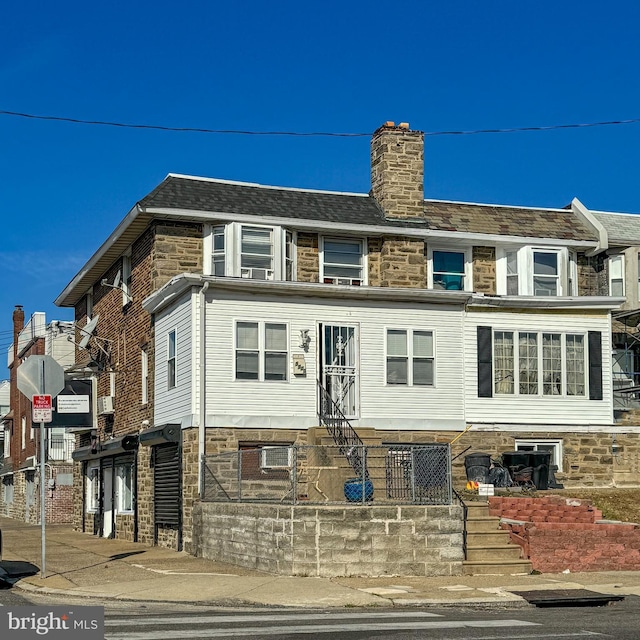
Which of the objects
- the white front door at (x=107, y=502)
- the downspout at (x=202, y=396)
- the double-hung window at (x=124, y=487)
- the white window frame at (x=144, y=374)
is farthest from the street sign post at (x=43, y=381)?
the white front door at (x=107, y=502)

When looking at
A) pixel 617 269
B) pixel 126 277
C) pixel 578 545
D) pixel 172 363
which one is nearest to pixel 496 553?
pixel 578 545

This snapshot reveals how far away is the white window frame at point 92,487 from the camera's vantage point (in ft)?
116

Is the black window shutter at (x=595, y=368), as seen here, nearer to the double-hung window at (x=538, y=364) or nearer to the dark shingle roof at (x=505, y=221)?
the double-hung window at (x=538, y=364)

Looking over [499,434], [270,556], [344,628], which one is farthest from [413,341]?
[344,628]

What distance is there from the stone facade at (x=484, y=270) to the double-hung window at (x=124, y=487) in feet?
37.3

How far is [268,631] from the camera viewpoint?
1239 cm

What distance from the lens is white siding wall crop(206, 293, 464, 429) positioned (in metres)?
25.8

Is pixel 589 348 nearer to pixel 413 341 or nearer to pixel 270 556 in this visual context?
pixel 413 341

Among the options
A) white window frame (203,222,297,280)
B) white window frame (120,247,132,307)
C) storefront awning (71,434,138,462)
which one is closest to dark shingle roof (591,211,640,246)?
white window frame (203,222,297,280)

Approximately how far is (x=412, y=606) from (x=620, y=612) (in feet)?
9.64

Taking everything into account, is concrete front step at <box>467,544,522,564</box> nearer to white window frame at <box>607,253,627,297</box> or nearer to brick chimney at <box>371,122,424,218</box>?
brick chimney at <box>371,122,424,218</box>

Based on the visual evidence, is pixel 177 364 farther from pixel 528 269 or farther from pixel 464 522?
pixel 528 269

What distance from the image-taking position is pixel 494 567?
774 inches

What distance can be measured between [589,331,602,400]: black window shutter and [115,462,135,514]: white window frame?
13.1 m
